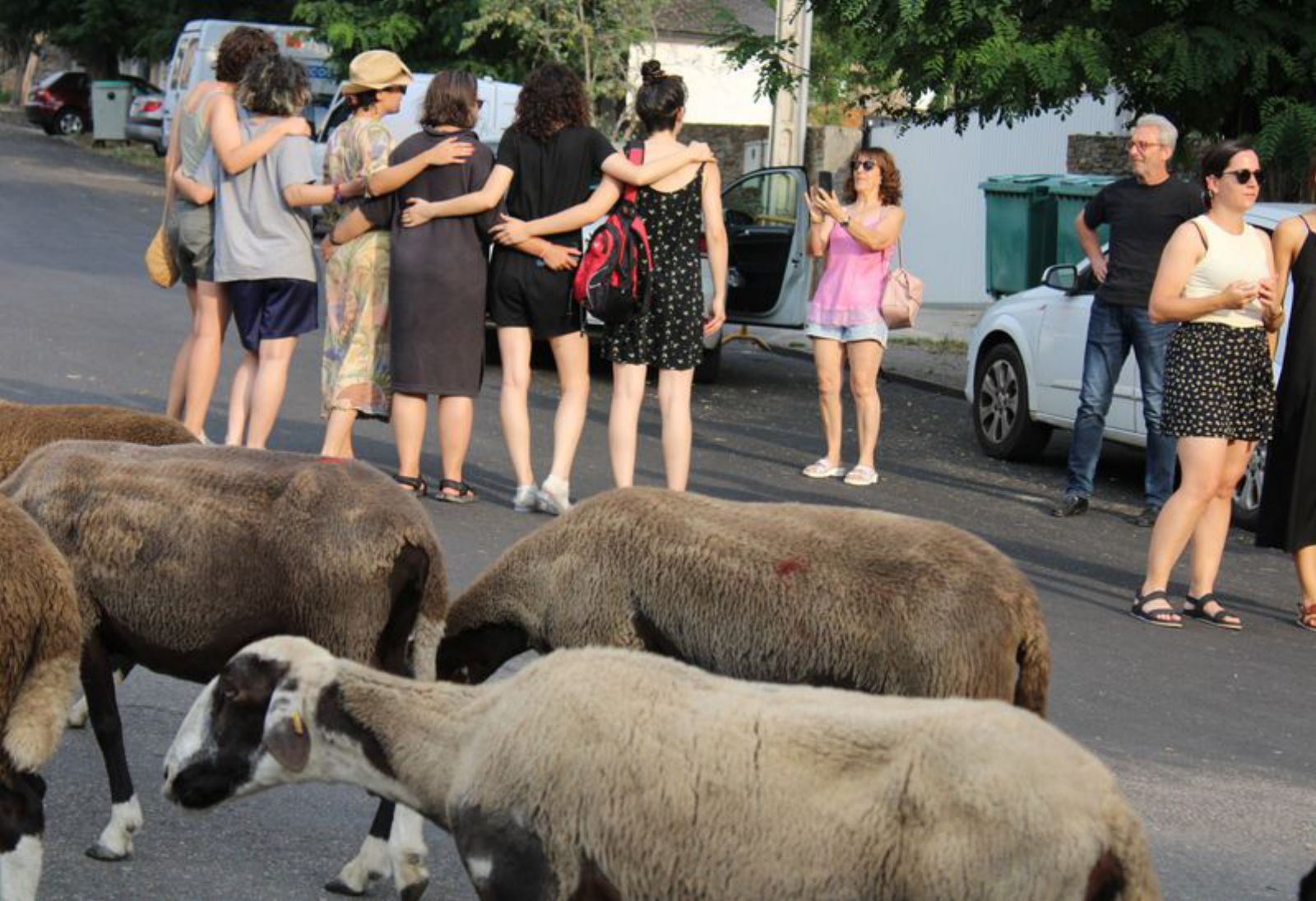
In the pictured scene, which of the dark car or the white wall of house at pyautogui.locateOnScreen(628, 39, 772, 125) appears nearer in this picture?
the white wall of house at pyautogui.locateOnScreen(628, 39, 772, 125)

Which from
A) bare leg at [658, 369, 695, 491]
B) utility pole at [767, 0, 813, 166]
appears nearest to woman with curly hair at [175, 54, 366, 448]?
bare leg at [658, 369, 695, 491]

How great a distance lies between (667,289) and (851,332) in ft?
8.68

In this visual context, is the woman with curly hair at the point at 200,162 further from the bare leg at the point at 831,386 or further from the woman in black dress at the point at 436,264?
the bare leg at the point at 831,386

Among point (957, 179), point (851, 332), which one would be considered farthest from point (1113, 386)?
point (957, 179)

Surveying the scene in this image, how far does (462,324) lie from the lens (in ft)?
33.4

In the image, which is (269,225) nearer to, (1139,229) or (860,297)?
(860,297)

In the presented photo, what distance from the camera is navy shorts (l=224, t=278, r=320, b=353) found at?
10.3 m

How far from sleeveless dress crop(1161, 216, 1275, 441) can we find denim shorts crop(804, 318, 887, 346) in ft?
10.7

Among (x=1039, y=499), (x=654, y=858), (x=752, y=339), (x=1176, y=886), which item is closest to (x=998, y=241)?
(x=752, y=339)

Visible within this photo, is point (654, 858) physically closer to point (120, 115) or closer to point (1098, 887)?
point (1098, 887)

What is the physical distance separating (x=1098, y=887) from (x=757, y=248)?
13.5 m

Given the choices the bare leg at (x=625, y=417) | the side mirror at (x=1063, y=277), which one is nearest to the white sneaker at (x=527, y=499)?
the bare leg at (x=625, y=417)

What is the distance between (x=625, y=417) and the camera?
33.2 feet

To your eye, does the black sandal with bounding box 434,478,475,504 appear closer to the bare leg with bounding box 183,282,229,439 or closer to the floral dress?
the floral dress
